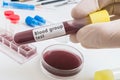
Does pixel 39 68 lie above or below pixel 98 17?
below

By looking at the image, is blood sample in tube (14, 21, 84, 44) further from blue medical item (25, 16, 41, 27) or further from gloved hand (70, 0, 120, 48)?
blue medical item (25, 16, 41, 27)

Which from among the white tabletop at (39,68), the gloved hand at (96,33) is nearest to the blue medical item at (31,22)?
the white tabletop at (39,68)

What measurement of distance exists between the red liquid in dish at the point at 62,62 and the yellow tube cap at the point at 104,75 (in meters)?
0.05

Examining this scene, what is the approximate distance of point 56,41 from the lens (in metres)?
0.69

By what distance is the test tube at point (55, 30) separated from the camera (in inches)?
20.7

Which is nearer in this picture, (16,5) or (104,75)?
(104,75)

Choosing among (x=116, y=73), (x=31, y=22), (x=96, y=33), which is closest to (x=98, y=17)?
(x=96, y=33)

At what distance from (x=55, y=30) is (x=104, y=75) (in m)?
0.15

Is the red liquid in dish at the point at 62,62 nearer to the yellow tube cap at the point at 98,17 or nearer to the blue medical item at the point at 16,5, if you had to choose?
the yellow tube cap at the point at 98,17

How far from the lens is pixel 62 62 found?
1.90ft

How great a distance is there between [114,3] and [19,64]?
287 millimetres

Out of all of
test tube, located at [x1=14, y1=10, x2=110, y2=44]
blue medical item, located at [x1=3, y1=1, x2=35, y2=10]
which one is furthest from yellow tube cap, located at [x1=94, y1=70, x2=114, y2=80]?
blue medical item, located at [x1=3, y1=1, x2=35, y2=10]

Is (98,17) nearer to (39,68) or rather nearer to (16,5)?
(39,68)

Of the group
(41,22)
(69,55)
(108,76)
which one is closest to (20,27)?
(41,22)
